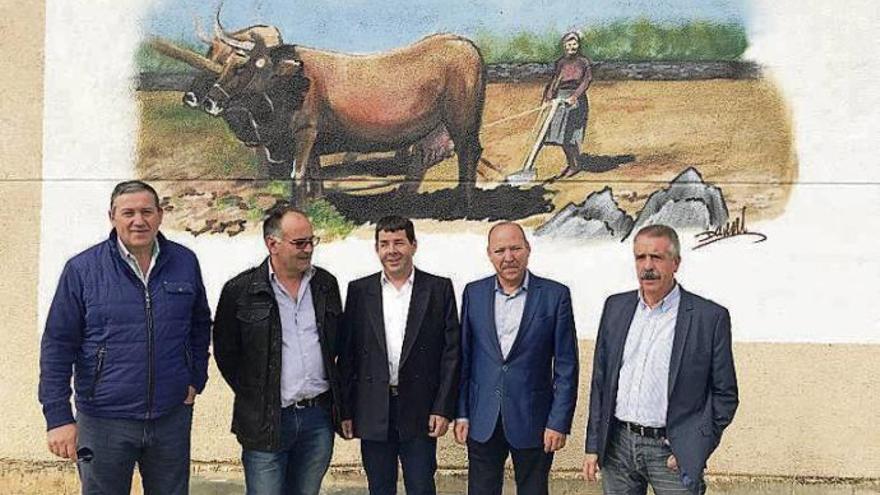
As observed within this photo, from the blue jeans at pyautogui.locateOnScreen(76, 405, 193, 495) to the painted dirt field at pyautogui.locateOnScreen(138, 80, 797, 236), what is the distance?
205 cm

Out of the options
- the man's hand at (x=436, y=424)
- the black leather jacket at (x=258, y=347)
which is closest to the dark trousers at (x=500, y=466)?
the man's hand at (x=436, y=424)

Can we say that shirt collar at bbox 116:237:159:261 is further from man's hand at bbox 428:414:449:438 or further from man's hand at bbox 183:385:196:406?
man's hand at bbox 428:414:449:438

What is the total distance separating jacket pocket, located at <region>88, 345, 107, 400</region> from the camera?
343 cm

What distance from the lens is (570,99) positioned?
5.38m

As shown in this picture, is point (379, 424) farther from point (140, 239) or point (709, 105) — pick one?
point (709, 105)

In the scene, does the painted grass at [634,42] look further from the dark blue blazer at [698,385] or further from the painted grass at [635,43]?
the dark blue blazer at [698,385]

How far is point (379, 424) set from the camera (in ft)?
12.6

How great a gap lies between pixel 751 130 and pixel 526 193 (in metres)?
1.30

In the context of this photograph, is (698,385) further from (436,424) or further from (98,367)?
(98,367)

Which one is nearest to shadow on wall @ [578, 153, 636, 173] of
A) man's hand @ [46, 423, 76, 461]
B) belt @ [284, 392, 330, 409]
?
belt @ [284, 392, 330, 409]

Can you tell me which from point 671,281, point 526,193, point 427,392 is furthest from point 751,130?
point 427,392

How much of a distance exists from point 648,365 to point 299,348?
1343mm

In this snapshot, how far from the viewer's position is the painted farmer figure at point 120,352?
11.2 feet
